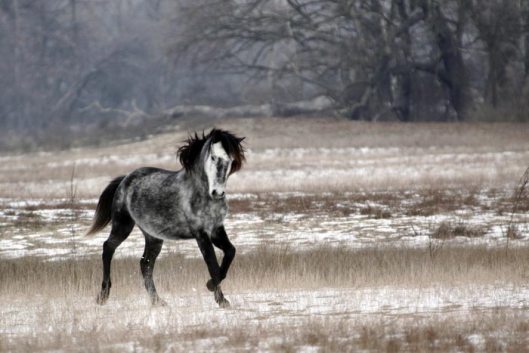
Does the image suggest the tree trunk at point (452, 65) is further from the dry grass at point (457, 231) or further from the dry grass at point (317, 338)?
the dry grass at point (317, 338)

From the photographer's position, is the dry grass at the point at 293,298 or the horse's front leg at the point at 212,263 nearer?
the dry grass at the point at 293,298

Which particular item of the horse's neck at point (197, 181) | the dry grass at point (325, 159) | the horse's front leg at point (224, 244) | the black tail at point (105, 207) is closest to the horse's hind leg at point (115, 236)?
the black tail at point (105, 207)

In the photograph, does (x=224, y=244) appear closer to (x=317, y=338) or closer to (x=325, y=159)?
(x=317, y=338)

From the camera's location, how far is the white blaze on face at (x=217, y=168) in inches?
335

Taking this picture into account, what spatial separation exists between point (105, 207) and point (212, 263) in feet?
5.98

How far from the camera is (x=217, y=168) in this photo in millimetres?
8539

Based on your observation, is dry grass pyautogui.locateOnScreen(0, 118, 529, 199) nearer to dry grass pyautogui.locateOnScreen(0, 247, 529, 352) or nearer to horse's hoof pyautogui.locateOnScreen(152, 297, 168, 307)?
dry grass pyautogui.locateOnScreen(0, 247, 529, 352)

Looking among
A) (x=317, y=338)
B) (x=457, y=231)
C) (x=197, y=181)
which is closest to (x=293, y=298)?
(x=197, y=181)

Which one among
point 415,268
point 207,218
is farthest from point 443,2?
point 207,218

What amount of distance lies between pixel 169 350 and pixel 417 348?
156 cm

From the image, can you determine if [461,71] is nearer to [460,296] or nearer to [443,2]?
[443,2]

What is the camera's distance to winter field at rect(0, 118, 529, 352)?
7.41 m

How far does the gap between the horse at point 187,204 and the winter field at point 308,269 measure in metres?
0.41

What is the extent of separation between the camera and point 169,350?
22.8ft
